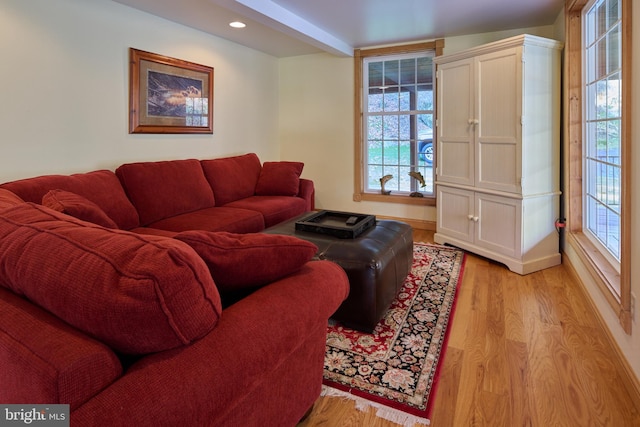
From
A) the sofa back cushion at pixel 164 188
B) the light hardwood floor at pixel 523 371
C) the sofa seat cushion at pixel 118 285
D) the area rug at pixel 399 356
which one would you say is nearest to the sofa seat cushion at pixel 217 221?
the sofa back cushion at pixel 164 188

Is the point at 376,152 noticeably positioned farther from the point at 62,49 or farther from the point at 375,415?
the point at 375,415

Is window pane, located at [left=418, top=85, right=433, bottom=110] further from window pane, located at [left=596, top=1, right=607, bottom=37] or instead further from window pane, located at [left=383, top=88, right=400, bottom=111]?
window pane, located at [left=596, top=1, right=607, bottom=37]

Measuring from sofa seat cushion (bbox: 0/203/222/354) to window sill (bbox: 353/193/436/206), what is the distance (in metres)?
3.97

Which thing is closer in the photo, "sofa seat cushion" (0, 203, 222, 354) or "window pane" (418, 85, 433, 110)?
"sofa seat cushion" (0, 203, 222, 354)

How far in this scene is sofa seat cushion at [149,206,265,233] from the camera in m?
3.00

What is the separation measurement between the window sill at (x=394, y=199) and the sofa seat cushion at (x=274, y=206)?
1.06 metres

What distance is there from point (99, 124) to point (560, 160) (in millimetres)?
3807

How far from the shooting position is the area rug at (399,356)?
66.8 inches

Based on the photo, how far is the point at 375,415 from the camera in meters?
1.62

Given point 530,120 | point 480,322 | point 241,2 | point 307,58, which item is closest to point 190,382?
point 480,322

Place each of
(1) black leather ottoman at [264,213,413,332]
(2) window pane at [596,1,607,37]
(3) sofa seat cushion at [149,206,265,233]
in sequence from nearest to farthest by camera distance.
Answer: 1. (1) black leather ottoman at [264,213,413,332]
2. (2) window pane at [596,1,607,37]
3. (3) sofa seat cushion at [149,206,265,233]

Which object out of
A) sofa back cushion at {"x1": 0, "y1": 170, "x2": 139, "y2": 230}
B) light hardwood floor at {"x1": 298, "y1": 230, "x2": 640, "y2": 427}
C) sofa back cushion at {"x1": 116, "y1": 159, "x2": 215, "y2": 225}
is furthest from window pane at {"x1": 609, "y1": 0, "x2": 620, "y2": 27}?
sofa back cushion at {"x1": 0, "y1": 170, "x2": 139, "y2": 230}

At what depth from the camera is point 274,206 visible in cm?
376

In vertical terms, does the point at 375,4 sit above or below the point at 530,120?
above
